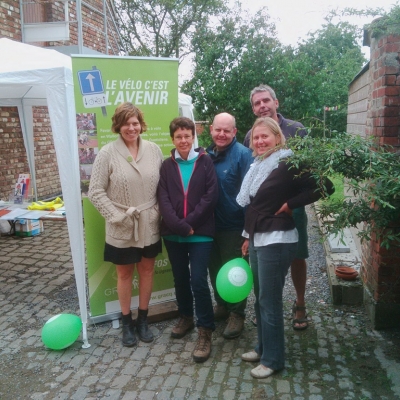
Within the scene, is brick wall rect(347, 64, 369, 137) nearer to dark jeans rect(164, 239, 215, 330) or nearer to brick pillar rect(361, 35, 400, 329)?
brick pillar rect(361, 35, 400, 329)

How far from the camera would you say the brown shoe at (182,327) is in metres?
3.73

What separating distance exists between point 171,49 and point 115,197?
1647 cm

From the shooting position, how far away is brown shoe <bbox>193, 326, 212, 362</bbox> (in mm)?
3338

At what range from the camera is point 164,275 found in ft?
14.0

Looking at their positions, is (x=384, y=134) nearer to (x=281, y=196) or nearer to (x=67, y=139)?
(x=281, y=196)

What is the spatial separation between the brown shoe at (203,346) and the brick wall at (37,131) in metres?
6.07

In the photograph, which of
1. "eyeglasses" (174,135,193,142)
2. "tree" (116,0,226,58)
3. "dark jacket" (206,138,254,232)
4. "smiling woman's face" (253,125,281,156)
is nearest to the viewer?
"smiling woman's face" (253,125,281,156)

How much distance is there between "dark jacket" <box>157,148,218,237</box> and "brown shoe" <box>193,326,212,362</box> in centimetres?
78

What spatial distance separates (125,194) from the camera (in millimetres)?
3432

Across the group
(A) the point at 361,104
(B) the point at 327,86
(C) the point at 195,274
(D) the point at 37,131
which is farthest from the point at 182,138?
(B) the point at 327,86

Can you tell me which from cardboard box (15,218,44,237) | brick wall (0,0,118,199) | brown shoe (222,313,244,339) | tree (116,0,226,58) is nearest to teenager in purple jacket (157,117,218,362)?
brown shoe (222,313,244,339)

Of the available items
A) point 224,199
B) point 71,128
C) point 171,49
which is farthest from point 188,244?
point 171,49

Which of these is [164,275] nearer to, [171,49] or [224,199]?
[224,199]

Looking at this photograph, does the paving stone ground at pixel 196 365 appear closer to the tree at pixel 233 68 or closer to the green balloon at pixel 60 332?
the green balloon at pixel 60 332
